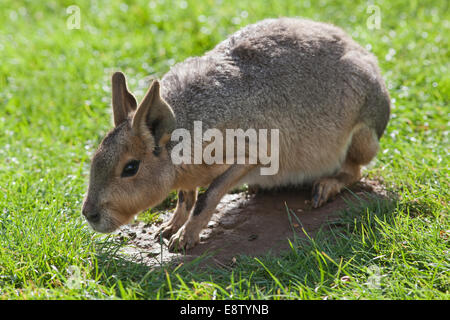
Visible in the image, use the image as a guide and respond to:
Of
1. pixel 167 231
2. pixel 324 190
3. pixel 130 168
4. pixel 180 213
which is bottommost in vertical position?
pixel 167 231

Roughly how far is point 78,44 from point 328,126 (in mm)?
4218

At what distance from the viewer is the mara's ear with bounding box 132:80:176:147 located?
3.87 m

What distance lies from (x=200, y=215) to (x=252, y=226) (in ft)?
1.83

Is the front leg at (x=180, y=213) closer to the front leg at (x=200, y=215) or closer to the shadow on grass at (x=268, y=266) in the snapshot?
the front leg at (x=200, y=215)

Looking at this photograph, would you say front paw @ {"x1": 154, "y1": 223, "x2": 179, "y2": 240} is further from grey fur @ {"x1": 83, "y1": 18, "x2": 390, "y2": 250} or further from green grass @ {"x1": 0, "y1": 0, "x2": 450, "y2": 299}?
green grass @ {"x1": 0, "y1": 0, "x2": 450, "y2": 299}

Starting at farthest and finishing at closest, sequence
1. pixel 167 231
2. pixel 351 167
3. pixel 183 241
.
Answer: pixel 351 167
pixel 167 231
pixel 183 241

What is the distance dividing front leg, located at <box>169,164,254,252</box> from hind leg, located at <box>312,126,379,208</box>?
2.97 ft

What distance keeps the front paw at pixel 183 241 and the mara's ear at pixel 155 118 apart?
72 centimetres

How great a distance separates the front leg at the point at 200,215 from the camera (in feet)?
14.1

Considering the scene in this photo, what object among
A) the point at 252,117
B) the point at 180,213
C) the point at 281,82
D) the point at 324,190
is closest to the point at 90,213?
the point at 180,213

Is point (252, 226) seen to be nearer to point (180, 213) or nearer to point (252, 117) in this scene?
point (180, 213)

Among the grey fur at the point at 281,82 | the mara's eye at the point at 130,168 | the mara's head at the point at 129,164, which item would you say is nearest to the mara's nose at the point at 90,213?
the mara's head at the point at 129,164

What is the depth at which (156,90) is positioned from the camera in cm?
382

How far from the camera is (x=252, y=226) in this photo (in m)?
4.64
